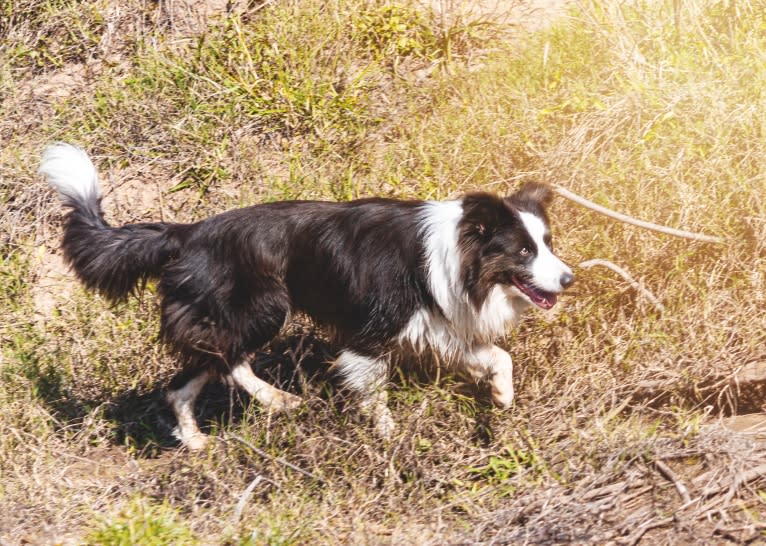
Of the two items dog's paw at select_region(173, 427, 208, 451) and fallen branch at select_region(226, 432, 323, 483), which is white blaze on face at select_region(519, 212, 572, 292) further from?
dog's paw at select_region(173, 427, 208, 451)

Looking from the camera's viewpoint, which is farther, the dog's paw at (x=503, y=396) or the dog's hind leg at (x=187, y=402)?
the dog's hind leg at (x=187, y=402)

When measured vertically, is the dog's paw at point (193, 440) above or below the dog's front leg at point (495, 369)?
below

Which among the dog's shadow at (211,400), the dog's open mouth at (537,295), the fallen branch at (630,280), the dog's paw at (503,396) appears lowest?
the dog's shadow at (211,400)

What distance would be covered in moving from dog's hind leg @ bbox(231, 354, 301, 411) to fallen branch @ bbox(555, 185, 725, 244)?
1796 mm

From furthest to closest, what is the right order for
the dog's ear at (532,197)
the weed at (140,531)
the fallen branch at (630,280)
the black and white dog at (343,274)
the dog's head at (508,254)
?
1. the fallen branch at (630,280)
2. the dog's ear at (532,197)
3. the black and white dog at (343,274)
4. the dog's head at (508,254)
5. the weed at (140,531)

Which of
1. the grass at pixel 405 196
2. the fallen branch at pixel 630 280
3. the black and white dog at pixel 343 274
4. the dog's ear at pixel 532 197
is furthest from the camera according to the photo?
the fallen branch at pixel 630 280

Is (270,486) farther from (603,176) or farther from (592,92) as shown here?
(592,92)

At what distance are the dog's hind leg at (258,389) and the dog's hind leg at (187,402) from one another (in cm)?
17

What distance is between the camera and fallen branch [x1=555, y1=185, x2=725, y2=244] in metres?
4.88

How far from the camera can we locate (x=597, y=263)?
4977 mm

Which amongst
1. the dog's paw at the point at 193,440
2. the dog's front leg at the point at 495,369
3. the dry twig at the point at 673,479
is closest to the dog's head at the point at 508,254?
the dog's front leg at the point at 495,369

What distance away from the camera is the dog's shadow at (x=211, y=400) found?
17.0ft

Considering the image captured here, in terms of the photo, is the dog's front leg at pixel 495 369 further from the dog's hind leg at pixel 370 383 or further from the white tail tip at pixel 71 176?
the white tail tip at pixel 71 176

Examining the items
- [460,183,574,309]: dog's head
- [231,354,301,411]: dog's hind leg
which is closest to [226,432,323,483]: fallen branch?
[231,354,301,411]: dog's hind leg
